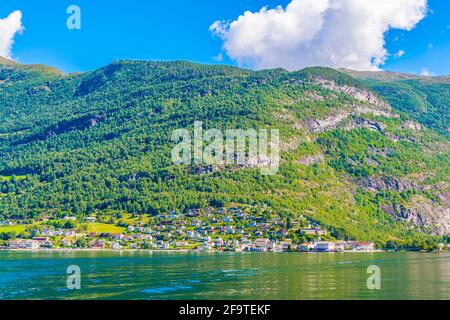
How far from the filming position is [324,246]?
190500mm

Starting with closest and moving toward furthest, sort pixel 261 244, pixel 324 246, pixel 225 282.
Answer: pixel 225 282 < pixel 324 246 < pixel 261 244

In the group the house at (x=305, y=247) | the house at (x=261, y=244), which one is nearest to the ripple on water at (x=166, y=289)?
the house at (x=261, y=244)

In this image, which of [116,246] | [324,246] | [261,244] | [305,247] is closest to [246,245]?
[261,244]

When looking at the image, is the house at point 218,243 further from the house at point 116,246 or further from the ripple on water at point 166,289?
the ripple on water at point 166,289

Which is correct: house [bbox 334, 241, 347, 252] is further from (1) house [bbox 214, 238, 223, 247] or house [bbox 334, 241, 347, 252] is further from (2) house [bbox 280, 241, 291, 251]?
(1) house [bbox 214, 238, 223, 247]

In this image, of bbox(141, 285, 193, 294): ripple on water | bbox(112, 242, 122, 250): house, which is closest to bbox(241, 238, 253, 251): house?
bbox(112, 242, 122, 250): house

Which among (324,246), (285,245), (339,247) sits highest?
(285,245)

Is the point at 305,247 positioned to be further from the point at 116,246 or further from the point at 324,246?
the point at 116,246

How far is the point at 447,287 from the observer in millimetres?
76938

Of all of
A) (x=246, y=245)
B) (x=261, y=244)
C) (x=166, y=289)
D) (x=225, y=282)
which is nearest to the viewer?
(x=166, y=289)
